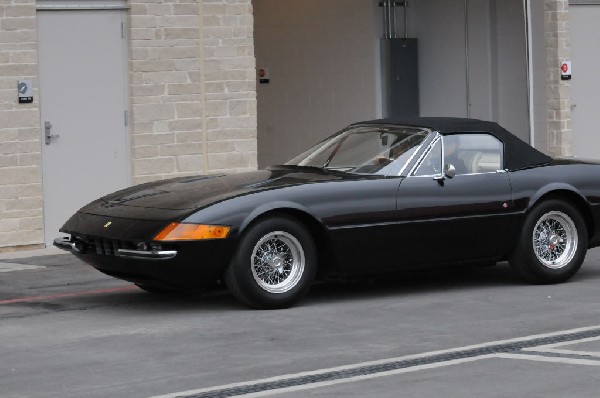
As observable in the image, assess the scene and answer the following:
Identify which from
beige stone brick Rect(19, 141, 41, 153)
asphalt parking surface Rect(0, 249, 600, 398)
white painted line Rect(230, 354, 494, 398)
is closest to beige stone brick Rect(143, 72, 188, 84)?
beige stone brick Rect(19, 141, 41, 153)

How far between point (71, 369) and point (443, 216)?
12.0ft

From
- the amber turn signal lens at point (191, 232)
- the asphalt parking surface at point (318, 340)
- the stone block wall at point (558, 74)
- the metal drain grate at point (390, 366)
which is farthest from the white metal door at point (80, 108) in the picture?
the metal drain grate at point (390, 366)

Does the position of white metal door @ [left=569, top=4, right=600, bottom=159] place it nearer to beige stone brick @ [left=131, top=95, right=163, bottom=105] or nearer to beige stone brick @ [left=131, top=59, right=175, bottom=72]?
beige stone brick @ [left=131, top=59, right=175, bottom=72]

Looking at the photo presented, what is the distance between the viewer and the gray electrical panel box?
1992 centimetres

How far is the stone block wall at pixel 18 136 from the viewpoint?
46.6 feet

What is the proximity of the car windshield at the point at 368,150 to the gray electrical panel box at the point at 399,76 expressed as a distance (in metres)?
8.62

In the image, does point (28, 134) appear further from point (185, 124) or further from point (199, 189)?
point (199, 189)

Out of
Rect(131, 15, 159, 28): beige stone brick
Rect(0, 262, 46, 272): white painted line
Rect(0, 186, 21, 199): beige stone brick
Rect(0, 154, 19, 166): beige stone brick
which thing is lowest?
Rect(0, 262, 46, 272): white painted line

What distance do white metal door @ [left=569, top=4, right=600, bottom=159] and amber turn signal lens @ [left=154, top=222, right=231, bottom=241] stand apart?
37.0 feet

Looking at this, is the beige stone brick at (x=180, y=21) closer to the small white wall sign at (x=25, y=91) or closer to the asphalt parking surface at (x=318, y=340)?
the small white wall sign at (x=25, y=91)

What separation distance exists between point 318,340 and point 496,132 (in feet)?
10.7

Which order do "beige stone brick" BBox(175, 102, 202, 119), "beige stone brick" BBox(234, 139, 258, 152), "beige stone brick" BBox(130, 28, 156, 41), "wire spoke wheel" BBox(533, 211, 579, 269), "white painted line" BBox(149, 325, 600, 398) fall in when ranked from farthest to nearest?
1. "beige stone brick" BBox(234, 139, 258, 152)
2. "beige stone brick" BBox(175, 102, 202, 119)
3. "beige stone brick" BBox(130, 28, 156, 41)
4. "wire spoke wheel" BBox(533, 211, 579, 269)
5. "white painted line" BBox(149, 325, 600, 398)

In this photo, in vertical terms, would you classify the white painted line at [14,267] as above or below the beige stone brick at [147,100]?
below

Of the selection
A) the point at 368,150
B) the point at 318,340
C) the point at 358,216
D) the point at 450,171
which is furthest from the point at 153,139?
the point at 318,340
